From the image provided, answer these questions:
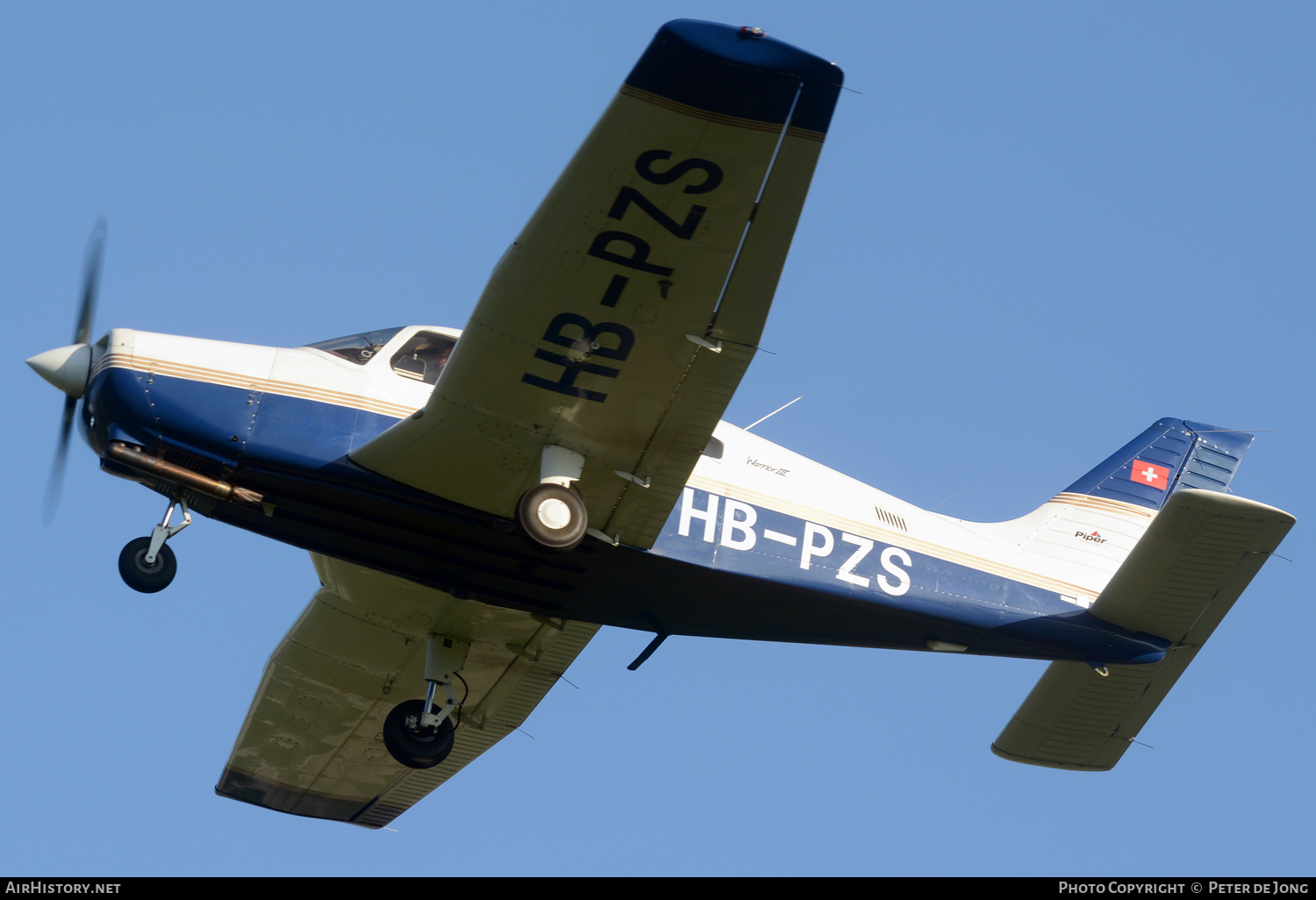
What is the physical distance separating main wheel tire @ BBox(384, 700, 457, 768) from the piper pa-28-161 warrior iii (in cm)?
2

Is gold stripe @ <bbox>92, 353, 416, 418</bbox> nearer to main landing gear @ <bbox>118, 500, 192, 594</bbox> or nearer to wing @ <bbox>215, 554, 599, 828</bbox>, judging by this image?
main landing gear @ <bbox>118, 500, 192, 594</bbox>

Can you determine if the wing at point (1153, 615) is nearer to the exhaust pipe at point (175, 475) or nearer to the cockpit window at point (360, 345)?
the cockpit window at point (360, 345)

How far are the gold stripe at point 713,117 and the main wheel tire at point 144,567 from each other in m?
4.75

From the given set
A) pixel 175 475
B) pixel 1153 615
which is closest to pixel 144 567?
pixel 175 475

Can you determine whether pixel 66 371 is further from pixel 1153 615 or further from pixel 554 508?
pixel 1153 615

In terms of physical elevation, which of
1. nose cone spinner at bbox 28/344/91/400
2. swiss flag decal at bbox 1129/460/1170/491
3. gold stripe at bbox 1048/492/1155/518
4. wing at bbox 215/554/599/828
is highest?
swiss flag decal at bbox 1129/460/1170/491

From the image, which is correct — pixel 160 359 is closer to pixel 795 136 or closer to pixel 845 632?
pixel 795 136

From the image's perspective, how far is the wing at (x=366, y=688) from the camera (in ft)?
39.6

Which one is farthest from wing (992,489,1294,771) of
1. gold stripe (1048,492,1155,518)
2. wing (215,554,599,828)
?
wing (215,554,599,828)

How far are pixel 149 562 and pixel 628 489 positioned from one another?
11.2 feet

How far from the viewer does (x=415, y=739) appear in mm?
11844

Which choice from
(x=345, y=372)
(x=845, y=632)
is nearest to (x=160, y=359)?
(x=345, y=372)

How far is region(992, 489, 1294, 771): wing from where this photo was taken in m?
10.5
